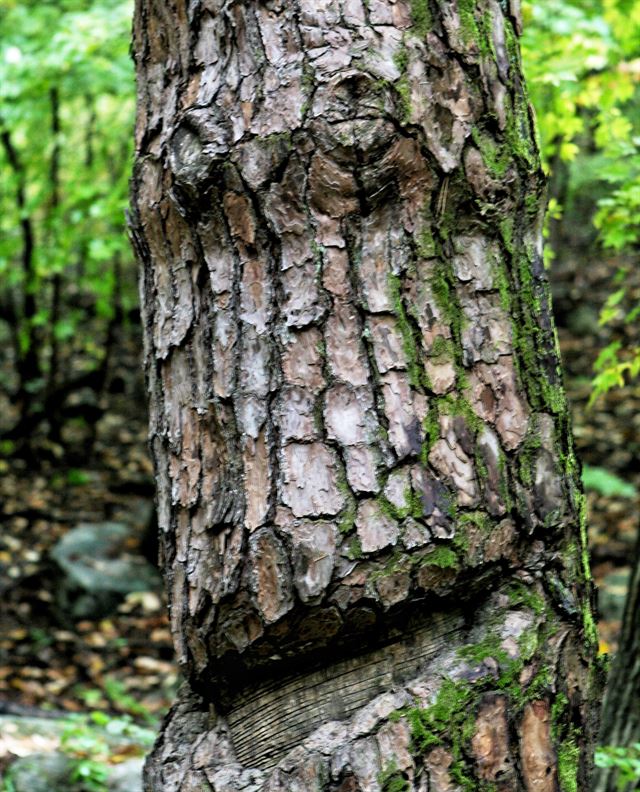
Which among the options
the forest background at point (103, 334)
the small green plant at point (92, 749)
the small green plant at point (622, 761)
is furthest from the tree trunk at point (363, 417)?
the small green plant at point (92, 749)

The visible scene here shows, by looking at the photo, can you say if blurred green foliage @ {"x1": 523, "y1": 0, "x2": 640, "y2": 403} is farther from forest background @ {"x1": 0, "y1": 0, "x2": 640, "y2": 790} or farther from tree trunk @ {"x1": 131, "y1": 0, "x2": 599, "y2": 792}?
tree trunk @ {"x1": 131, "y1": 0, "x2": 599, "y2": 792}

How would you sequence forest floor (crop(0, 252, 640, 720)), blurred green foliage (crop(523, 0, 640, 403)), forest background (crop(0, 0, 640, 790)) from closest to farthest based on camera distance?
blurred green foliage (crop(523, 0, 640, 403)), forest background (crop(0, 0, 640, 790)), forest floor (crop(0, 252, 640, 720))

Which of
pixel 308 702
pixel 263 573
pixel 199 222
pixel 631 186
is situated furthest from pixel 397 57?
pixel 631 186

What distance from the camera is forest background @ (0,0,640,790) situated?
3.75m

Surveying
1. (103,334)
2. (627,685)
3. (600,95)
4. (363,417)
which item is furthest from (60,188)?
(363,417)

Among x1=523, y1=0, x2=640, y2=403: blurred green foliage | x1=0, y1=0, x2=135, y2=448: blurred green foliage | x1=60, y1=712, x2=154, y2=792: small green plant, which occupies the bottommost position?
x1=60, y1=712, x2=154, y2=792: small green plant

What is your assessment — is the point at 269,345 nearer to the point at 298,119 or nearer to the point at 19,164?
the point at 298,119

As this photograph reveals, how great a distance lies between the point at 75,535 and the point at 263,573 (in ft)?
19.7

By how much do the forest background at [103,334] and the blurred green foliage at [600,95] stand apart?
0.04ft

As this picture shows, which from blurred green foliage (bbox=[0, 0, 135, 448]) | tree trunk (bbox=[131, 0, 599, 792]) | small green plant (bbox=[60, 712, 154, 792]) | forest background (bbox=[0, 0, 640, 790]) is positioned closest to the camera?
tree trunk (bbox=[131, 0, 599, 792])

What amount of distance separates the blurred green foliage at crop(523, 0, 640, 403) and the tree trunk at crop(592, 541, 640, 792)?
73 cm

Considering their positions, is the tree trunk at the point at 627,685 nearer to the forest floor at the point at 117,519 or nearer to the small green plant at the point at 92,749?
the small green plant at the point at 92,749

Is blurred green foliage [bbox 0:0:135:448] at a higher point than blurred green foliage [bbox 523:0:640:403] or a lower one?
higher

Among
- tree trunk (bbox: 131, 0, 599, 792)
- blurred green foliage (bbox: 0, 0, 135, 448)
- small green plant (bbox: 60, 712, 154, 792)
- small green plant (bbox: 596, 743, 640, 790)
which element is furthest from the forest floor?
tree trunk (bbox: 131, 0, 599, 792)
